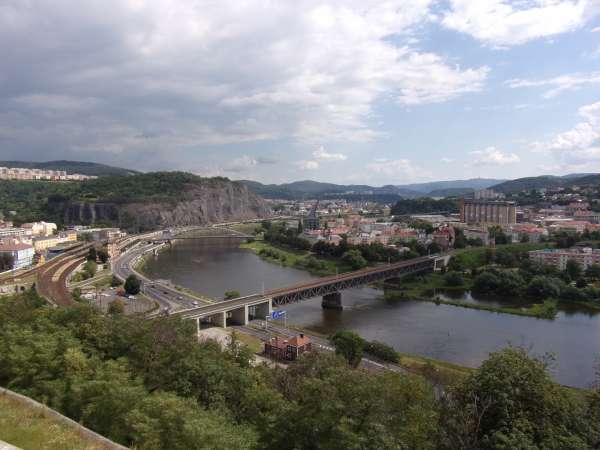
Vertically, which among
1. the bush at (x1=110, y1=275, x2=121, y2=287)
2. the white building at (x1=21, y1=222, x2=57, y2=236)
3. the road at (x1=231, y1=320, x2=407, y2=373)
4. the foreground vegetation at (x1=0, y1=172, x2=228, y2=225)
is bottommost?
the road at (x1=231, y1=320, x2=407, y2=373)

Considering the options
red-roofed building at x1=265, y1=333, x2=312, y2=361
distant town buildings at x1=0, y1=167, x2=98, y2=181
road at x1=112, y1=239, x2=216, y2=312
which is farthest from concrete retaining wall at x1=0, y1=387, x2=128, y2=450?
distant town buildings at x1=0, y1=167, x2=98, y2=181

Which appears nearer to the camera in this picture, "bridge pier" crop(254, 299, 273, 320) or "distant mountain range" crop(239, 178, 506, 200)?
"bridge pier" crop(254, 299, 273, 320)

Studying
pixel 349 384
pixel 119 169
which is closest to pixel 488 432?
pixel 349 384

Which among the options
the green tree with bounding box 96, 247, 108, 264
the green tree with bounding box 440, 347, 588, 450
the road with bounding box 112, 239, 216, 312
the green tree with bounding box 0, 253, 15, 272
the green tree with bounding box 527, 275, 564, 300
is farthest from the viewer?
the green tree with bounding box 96, 247, 108, 264

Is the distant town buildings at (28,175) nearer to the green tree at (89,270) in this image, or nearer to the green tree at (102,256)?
the green tree at (102,256)

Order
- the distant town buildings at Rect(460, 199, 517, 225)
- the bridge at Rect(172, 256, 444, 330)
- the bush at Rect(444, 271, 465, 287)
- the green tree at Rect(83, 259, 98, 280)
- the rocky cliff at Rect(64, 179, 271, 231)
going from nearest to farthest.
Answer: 1. the bridge at Rect(172, 256, 444, 330)
2. the bush at Rect(444, 271, 465, 287)
3. the green tree at Rect(83, 259, 98, 280)
4. the distant town buildings at Rect(460, 199, 517, 225)
5. the rocky cliff at Rect(64, 179, 271, 231)

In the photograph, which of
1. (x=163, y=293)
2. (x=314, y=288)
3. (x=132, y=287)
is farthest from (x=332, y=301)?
(x=132, y=287)

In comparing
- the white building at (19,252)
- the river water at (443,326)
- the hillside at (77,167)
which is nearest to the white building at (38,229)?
the white building at (19,252)

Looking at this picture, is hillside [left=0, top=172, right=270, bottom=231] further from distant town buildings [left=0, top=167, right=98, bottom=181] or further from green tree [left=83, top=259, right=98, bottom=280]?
green tree [left=83, top=259, right=98, bottom=280]

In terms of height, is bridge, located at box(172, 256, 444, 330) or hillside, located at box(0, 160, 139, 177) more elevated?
hillside, located at box(0, 160, 139, 177)
